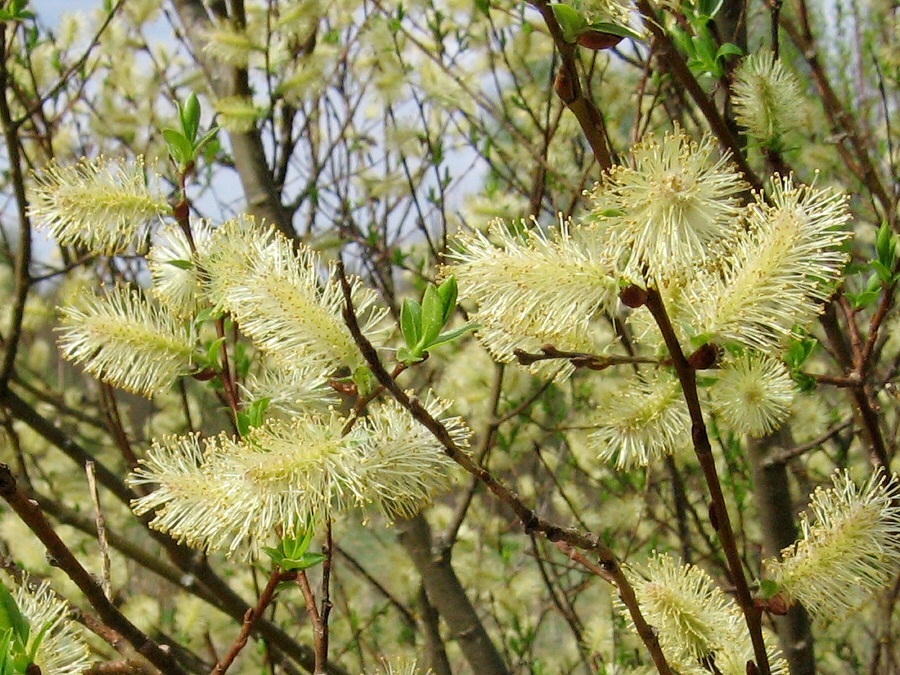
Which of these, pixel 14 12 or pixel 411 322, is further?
pixel 14 12

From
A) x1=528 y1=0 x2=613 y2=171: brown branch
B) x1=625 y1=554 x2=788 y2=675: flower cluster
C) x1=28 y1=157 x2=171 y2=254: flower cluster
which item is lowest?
A: x1=625 y1=554 x2=788 y2=675: flower cluster

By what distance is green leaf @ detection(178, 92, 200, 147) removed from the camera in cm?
113

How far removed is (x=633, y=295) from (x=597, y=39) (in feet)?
0.85

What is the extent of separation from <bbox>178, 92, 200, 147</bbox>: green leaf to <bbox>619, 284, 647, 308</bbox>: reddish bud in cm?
61

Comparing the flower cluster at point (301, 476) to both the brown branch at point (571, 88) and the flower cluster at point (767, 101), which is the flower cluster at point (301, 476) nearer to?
the brown branch at point (571, 88)

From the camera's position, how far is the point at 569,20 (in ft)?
2.82

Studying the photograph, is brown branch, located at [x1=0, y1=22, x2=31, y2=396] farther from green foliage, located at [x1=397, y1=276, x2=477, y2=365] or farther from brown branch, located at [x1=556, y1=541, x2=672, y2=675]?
brown branch, located at [x1=556, y1=541, x2=672, y2=675]

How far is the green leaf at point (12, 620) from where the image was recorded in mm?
805

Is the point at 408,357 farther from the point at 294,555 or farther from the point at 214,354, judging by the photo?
the point at 214,354

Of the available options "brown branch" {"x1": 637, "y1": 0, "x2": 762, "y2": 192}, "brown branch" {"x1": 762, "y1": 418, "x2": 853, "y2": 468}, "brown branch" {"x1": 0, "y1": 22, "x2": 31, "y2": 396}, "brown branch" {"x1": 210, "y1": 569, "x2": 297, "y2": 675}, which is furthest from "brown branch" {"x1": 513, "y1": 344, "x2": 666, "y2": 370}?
"brown branch" {"x1": 0, "y1": 22, "x2": 31, "y2": 396}

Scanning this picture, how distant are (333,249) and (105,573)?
45.0 inches

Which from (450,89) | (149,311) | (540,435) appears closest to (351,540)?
(540,435)

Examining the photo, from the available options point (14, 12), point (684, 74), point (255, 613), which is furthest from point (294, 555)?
point (14, 12)

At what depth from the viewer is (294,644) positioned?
1.69 metres
